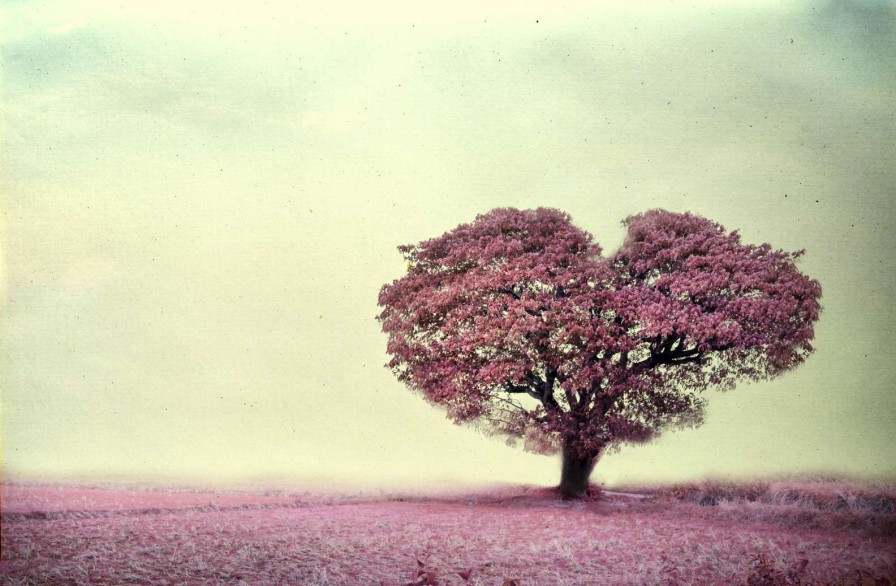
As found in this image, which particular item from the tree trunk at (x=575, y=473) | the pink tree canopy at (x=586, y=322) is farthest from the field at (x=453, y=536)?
the pink tree canopy at (x=586, y=322)

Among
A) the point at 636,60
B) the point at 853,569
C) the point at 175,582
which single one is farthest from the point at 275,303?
the point at 853,569

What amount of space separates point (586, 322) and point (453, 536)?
6.76 feet

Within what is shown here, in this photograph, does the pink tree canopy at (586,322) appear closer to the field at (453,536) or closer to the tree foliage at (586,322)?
the tree foliage at (586,322)

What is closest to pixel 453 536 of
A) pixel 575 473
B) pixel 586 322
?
pixel 575 473

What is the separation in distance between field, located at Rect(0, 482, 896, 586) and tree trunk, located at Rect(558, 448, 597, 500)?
0.45 ft

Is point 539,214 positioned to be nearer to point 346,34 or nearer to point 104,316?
point 346,34

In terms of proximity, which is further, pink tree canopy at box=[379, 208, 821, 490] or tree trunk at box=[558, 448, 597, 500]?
tree trunk at box=[558, 448, 597, 500]

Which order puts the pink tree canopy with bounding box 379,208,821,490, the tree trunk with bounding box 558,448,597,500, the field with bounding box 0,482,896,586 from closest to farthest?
the field with bounding box 0,482,896,586, the pink tree canopy with bounding box 379,208,821,490, the tree trunk with bounding box 558,448,597,500

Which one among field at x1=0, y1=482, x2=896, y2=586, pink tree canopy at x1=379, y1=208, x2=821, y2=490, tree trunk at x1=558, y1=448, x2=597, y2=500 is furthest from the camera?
tree trunk at x1=558, y1=448, x2=597, y2=500

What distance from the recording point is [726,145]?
716 cm

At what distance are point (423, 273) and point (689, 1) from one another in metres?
3.22

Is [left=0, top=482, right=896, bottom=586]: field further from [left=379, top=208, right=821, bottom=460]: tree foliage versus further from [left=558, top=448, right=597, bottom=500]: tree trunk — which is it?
[left=379, top=208, right=821, bottom=460]: tree foliage

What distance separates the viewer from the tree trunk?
7.42 m

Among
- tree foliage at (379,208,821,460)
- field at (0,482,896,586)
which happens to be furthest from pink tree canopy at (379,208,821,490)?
field at (0,482,896,586)
